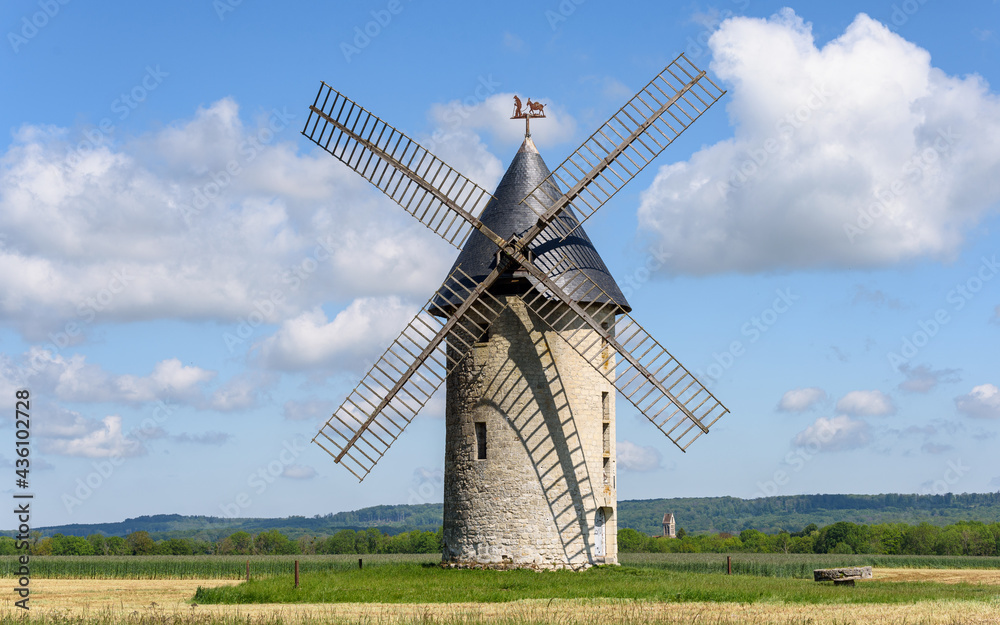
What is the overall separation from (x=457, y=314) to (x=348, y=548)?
193 feet

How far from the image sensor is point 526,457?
20953 mm

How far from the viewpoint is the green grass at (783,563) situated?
119ft

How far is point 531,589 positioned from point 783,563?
2285 cm

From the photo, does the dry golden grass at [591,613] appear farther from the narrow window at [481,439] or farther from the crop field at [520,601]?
the narrow window at [481,439]

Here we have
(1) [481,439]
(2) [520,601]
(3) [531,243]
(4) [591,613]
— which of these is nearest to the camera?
(4) [591,613]

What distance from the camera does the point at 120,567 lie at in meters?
40.7

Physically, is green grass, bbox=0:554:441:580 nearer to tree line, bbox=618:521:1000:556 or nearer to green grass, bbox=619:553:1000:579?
green grass, bbox=619:553:1000:579

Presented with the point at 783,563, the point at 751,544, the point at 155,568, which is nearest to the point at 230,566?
the point at 155,568

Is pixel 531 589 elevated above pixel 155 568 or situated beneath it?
elevated above

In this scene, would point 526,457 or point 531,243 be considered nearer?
point 526,457

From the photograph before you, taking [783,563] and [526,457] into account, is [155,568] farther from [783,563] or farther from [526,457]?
[526,457]

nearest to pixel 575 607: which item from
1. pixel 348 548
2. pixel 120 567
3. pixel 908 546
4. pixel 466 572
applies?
pixel 466 572

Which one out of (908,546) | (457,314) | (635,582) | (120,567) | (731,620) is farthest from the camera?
(908,546)

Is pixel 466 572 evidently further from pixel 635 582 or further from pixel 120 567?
pixel 120 567
